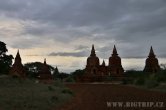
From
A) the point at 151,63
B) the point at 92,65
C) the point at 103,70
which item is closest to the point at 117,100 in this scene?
the point at 151,63

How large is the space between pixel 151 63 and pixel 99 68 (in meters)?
12.3

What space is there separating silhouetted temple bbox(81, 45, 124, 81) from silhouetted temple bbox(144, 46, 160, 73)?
5526 mm

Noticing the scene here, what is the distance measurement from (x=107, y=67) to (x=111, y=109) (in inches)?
2553

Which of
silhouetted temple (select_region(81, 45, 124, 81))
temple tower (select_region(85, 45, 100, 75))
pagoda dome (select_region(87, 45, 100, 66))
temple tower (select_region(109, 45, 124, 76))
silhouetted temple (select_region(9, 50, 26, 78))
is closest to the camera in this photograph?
silhouetted temple (select_region(9, 50, 26, 78))

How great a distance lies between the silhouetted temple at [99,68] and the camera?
72.2 m

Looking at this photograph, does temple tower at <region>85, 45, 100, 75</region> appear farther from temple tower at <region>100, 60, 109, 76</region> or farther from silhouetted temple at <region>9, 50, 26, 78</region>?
silhouetted temple at <region>9, 50, 26, 78</region>

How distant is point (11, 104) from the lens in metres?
15.0

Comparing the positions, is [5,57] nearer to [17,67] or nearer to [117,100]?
[17,67]

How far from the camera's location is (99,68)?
255 ft

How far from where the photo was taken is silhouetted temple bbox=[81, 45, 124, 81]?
72.2m

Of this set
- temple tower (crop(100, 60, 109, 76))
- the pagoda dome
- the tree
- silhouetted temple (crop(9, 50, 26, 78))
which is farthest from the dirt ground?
temple tower (crop(100, 60, 109, 76))

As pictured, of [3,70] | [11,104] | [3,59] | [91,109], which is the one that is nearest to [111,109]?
[91,109]

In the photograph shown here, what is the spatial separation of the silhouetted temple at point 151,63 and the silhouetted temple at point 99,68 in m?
5.53

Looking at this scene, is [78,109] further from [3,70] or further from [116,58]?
[116,58]
